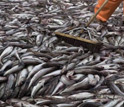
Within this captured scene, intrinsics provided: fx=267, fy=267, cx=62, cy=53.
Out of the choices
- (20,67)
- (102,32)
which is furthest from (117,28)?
(20,67)

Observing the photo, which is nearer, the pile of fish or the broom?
the pile of fish

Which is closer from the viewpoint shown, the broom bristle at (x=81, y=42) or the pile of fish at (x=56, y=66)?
the pile of fish at (x=56, y=66)

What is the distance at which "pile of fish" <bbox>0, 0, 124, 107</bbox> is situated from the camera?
3.26 metres

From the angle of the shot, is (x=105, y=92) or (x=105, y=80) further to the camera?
(x=105, y=80)

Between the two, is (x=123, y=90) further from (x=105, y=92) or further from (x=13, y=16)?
(x=13, y=16)

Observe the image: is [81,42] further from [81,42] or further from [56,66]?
[56,66]

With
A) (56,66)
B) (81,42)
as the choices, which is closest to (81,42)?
(81,42)

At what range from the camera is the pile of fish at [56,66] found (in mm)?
3258

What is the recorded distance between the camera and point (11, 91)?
3459mm

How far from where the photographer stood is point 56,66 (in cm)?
382

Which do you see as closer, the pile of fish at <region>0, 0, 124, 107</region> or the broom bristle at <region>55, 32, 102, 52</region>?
the pile of fish at <region>0, 0, 124, 107</region>

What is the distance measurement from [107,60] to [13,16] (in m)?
2.88

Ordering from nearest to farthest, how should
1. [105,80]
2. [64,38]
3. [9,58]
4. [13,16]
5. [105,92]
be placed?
[105,92]
[105,80]
[9,58]
[64,38]
[13,16]

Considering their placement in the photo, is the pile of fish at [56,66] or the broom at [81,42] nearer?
the pile of fish at [56,66]
